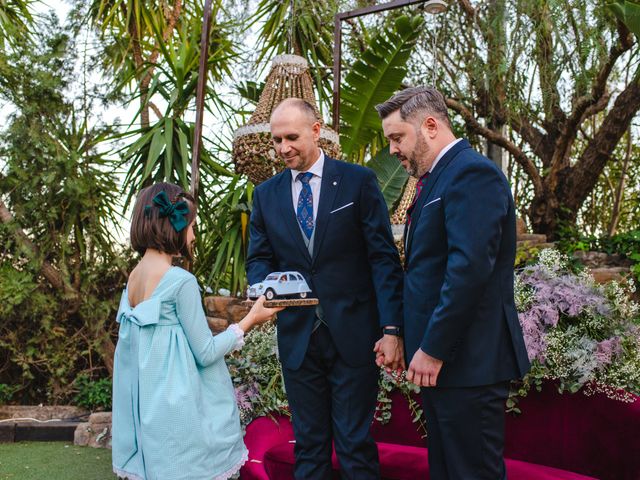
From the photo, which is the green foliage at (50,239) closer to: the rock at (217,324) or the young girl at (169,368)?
the rock at (217,324)

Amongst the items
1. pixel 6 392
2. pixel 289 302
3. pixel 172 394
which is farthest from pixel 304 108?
pixel 6 392

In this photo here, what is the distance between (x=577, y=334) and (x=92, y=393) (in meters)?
3.84

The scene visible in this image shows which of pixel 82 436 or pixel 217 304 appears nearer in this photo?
pixel 82 436

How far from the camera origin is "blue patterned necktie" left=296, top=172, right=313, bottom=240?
7.64 ft

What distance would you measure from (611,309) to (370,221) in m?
1.44

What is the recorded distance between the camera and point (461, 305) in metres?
1.70

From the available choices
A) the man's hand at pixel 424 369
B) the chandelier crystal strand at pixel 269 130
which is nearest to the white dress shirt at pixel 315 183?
the man's hand at pixel 424 369

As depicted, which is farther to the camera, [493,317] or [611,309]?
[611,309]

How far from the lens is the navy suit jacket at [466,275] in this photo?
171cm

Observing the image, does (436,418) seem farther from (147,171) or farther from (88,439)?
(147,171)

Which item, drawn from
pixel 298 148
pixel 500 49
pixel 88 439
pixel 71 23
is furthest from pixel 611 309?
pixel 71 23

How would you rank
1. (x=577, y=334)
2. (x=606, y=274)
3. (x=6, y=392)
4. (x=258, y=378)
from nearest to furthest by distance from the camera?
(x=577, y=334)
(x=258, y=378)
(x=6, y=392)
(x=606, y=274)

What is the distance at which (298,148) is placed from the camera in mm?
2281

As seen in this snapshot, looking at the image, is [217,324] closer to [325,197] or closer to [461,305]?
[325,197]
